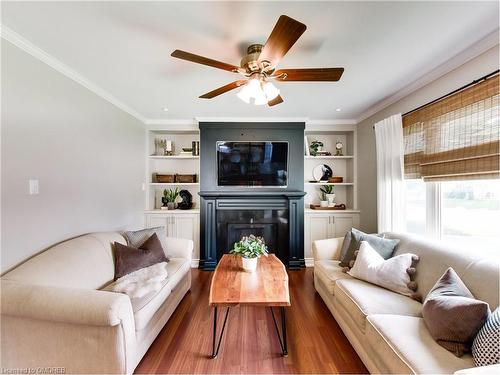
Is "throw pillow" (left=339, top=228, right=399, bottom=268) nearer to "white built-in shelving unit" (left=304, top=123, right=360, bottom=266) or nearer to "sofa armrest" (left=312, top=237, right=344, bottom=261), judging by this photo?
"sofa armrest" (left=312, top=237, right=344, bottom=261)

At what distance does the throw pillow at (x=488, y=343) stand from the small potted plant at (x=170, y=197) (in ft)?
12.0

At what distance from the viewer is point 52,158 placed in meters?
1.95

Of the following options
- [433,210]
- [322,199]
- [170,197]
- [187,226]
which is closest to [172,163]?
[170,197]

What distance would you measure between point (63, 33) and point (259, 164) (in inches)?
103

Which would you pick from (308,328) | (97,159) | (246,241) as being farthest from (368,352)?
(97,159)

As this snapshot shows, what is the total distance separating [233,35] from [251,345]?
238cm

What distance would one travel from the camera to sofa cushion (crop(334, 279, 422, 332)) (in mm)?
1601

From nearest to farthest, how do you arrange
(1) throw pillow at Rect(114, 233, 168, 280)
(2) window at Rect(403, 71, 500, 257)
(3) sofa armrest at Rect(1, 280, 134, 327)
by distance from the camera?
1. (3) sofa armrest at Rect(1, 280, 134, 327)
2. (2) window at Rect(403, 71, 500, 257)
3. (1) throw pillow at Rect(114, 233, 168, 280)

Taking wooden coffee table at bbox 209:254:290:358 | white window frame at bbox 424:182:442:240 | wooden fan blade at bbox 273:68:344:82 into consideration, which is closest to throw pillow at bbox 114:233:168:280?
wooden coffee table at bbox 209:254:290:358

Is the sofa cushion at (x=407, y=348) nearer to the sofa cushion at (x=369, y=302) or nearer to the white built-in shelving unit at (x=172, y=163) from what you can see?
the sofa cushion at (x=369, y=302)

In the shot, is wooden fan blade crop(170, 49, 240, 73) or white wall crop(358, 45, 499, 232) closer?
wooden fan blade crop(170, 49, 240, 73)

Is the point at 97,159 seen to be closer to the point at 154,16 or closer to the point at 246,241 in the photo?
the point at 154,16

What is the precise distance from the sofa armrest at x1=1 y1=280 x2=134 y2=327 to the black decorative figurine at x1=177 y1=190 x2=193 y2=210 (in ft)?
8.14

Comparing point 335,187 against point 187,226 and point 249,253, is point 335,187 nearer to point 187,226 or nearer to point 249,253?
point 249,253
